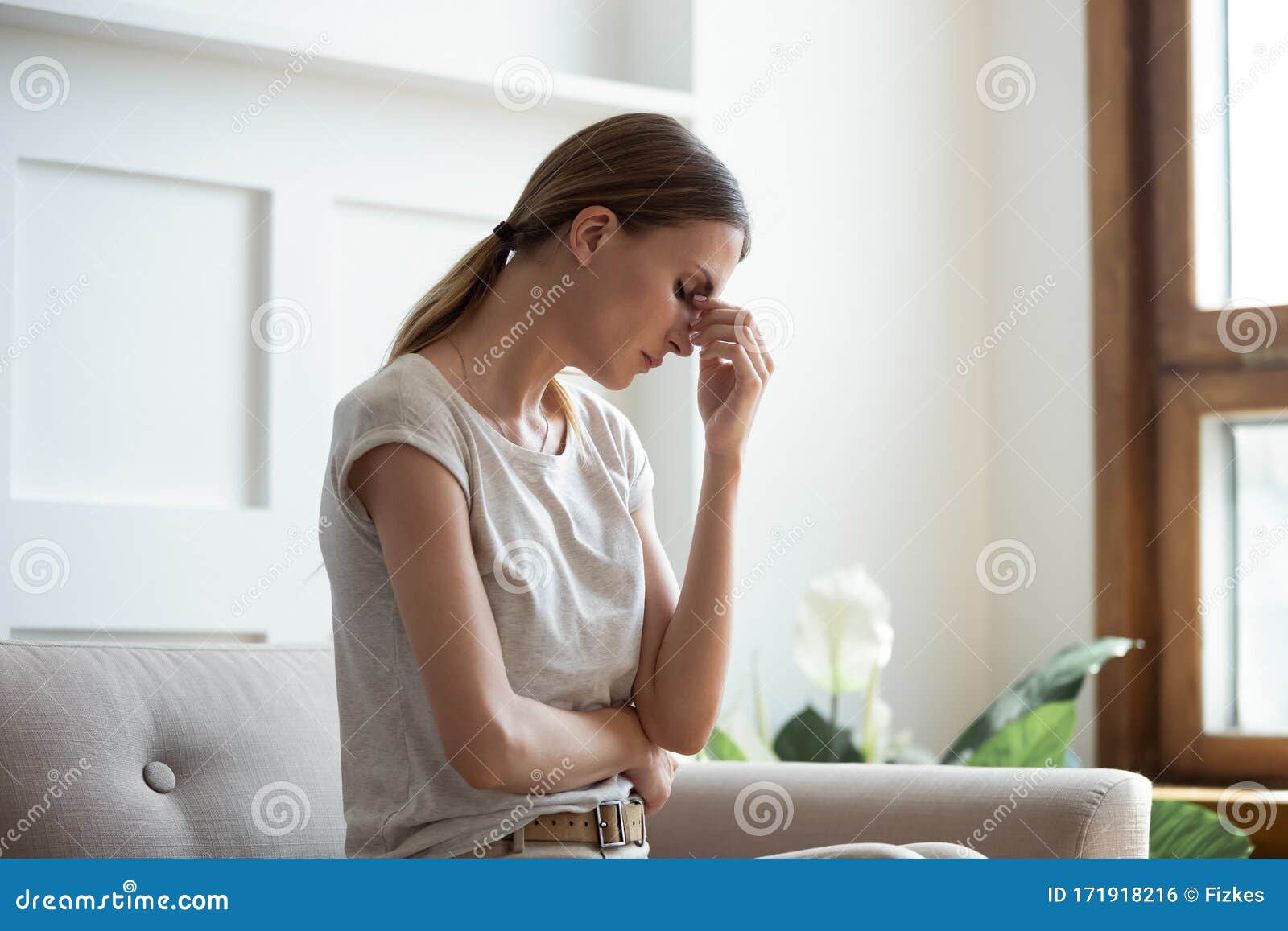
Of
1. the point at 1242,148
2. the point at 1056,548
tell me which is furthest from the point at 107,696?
the point at 1242,148

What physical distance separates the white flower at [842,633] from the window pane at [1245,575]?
1.97 ft

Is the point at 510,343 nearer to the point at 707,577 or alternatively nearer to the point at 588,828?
the point at 707,577

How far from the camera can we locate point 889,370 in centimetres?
268

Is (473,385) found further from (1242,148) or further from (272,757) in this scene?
(1242,148)

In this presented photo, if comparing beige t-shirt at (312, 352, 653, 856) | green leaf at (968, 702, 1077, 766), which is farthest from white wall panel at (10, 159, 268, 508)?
green leaf at (968, 702, 1077, 766)

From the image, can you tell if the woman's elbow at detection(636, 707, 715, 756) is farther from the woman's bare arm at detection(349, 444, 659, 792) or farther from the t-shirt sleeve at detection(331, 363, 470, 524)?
the t-shirt sleeve at detection(331, 363, 470, 524)

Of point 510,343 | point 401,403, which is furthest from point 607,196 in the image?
point 401,403

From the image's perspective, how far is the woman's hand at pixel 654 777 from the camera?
1.32 m

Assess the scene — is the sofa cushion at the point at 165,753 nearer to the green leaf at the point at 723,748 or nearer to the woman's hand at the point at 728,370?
the woman's hand at the point at 728,370

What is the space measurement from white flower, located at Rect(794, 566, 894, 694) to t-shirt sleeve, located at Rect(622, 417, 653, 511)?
91cm

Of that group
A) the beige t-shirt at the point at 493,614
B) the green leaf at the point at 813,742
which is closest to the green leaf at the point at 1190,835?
the green leaf at the point at 813,742

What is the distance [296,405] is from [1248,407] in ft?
5.05

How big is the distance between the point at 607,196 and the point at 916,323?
1527 mm

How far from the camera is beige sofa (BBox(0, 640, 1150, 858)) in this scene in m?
1.38
